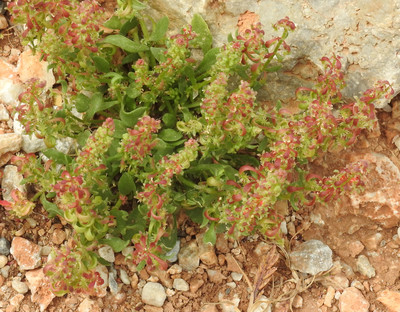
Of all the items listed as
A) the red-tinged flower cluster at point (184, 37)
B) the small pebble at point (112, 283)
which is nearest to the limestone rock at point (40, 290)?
the small pebble at point (112, 283)

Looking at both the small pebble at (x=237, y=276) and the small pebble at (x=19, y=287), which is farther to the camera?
the small pebble at (x=237, y=276)

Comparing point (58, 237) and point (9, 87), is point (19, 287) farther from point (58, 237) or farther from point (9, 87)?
point (9, 87)

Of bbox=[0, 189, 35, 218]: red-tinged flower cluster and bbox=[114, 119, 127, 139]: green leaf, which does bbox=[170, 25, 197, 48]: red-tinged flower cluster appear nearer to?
bbox=[114, 119, 127, 139]: green leaf

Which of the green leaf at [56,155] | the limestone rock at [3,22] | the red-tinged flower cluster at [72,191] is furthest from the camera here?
the limestone rock at [3,22]

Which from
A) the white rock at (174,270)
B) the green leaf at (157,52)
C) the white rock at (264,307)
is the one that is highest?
the green leaf at (157,52)

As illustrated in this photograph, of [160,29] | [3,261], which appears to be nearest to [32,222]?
[3,261]

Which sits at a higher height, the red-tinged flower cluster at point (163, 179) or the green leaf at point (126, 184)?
the red-tinged flower cluster at point (163, 179)

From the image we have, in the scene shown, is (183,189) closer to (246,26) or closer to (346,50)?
(246,26)

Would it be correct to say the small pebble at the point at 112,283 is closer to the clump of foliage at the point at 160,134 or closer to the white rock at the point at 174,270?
the clump of foliage at the point at 160,134

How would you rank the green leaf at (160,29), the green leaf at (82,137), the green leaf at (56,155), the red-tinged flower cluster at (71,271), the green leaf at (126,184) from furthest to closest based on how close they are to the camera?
the green leaf at (160,29), the green leaf at (82,137), the green leaf at (56,155), the green leaf at (126,184), the red-tinged flower cluster at (71,271)
